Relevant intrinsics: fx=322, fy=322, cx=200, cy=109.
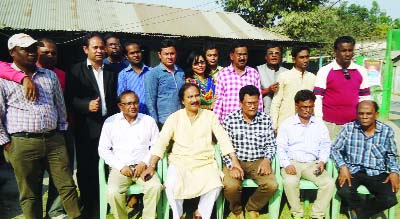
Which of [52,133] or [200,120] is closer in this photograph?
[52,133]

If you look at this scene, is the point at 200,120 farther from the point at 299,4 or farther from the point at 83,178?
the point at 299,4

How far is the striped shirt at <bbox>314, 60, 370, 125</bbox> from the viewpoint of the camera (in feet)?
12.7

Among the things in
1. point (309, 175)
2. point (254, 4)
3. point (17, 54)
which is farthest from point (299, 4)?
point (17, 54)

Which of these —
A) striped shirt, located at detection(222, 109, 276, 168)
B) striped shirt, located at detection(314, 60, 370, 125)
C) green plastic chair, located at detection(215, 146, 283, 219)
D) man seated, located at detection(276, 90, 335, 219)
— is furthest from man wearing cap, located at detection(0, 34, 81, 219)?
striped shirt, located at detection(314, 60, 370, 125)

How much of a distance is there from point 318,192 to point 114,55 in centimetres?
302

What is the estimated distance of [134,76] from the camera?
13.1ft

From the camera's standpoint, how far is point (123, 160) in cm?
353

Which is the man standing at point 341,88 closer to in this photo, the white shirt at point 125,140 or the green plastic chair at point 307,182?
the green plastic chair at point 307,182

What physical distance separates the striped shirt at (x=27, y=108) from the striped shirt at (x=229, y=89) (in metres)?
1.95

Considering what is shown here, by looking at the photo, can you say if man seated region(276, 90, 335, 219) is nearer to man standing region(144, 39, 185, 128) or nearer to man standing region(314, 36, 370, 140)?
man standing region(314, 36, 370, 140)

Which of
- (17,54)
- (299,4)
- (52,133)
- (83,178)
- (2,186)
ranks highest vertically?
(299,4)

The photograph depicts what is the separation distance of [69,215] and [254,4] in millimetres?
18037

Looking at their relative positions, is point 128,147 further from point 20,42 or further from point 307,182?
point 307,182

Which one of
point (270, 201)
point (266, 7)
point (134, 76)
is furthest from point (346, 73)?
point (266, 7)
